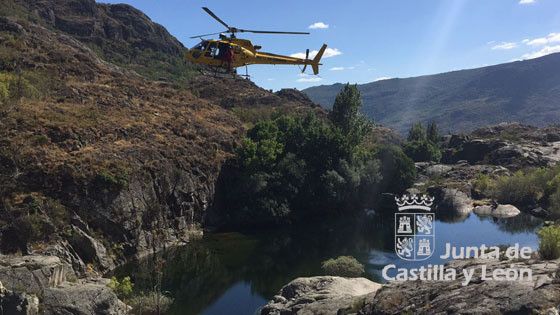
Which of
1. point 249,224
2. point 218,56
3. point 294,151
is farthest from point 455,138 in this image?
point 218,56

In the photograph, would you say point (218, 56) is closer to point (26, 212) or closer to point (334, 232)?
point (26, 212)

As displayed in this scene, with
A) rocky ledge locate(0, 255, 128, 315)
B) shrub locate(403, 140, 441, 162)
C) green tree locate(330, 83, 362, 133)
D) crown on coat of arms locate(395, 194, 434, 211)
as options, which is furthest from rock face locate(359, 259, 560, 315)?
shrub locate(403, 140, 441, 162)

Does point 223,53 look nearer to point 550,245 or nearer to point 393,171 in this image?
point 550,245

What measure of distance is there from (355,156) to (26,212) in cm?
4145

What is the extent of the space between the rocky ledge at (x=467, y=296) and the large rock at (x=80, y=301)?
9242mm

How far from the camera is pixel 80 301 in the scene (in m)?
22.3

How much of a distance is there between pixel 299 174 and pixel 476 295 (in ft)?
135

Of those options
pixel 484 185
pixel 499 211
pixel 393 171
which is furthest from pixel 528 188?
pixel 393 171

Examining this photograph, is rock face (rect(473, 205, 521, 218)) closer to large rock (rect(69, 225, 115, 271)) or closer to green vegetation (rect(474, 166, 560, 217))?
green vegetation (rect(474, 166, 560, 217))

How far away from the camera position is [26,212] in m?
32.0

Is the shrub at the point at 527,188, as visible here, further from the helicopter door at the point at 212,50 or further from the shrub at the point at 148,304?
the shrub at the point at 148,304

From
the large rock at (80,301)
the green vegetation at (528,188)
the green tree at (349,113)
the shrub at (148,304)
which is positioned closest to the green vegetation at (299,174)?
the green tree at (349,113)

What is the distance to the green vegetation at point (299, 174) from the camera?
173ft

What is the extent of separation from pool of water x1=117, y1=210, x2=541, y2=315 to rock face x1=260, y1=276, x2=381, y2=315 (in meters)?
5.14
